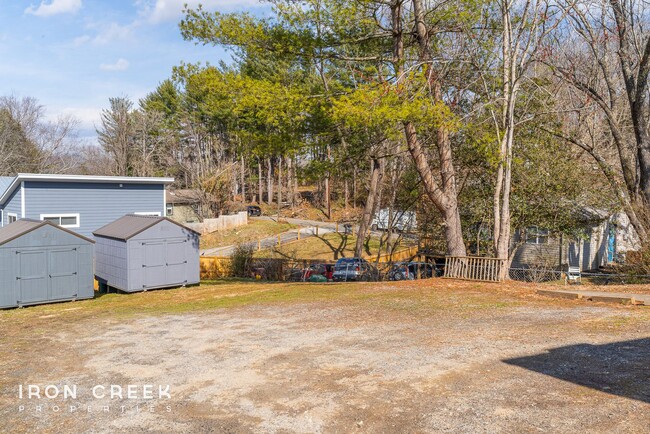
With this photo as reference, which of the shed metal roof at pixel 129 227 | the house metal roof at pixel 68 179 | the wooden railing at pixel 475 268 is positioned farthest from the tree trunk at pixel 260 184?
the wooden railing at pixel 475 268

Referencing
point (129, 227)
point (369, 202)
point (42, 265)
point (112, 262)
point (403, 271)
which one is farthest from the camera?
point (369, 202)

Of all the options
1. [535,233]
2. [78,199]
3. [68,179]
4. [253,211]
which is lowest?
[535,233]

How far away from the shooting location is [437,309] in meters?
11.2

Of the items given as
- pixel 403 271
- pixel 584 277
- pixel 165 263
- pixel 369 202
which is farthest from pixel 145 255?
pixel 584 277

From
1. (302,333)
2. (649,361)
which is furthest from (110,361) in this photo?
(649,361)

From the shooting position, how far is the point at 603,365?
6.75 meters

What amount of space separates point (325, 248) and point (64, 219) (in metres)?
17.0

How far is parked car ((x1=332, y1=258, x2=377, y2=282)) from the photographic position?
69.8 feet

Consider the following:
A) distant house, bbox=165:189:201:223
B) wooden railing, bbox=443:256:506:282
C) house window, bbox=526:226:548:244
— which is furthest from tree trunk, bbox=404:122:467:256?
distant house, bbox=165:189:201:223

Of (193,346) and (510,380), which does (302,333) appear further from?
(510,380)

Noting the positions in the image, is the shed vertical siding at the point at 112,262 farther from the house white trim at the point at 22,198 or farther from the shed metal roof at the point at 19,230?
the house white trim at the point at 22,198

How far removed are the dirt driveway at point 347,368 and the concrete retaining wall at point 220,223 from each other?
2724 centimetres

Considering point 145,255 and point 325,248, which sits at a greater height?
point 145,255

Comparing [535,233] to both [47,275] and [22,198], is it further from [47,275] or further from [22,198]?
[22,198]
